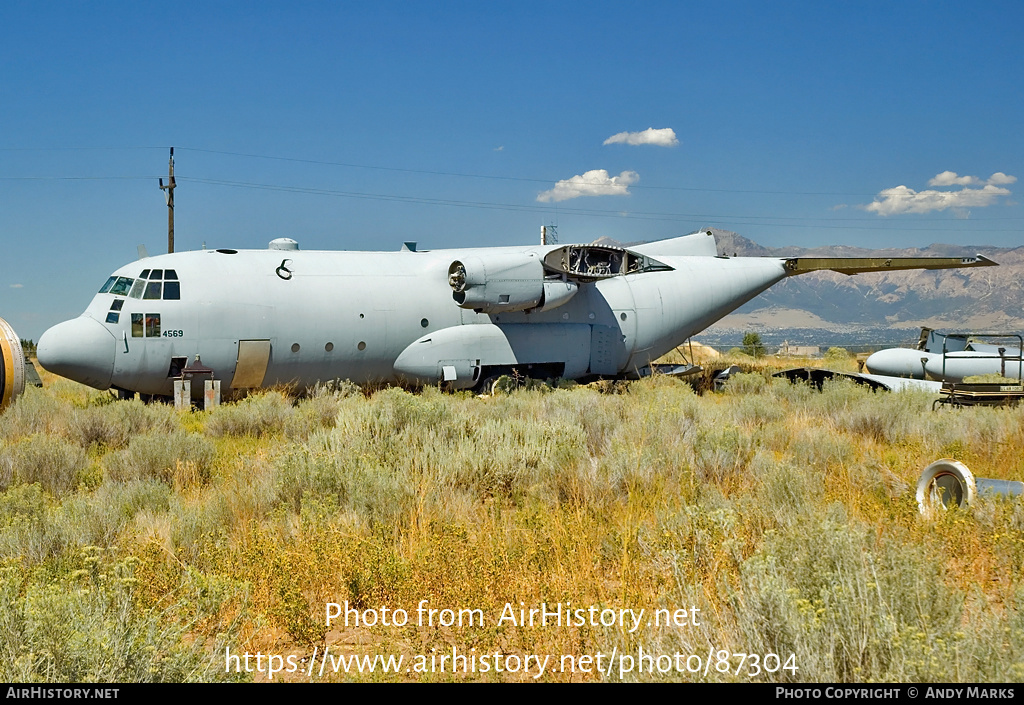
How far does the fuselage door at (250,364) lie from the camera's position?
44.9 ft

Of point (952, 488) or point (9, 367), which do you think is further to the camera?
point (9, 367)

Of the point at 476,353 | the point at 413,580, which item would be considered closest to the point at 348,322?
the point at 476,353

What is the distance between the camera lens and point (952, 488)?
6438 millimetres

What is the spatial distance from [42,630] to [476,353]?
12.4m

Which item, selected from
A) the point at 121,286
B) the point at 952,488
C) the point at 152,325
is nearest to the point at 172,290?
the point at 152,325

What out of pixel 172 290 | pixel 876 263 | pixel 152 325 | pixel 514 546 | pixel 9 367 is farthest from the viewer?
pixel 876 263

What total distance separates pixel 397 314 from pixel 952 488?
10.7m

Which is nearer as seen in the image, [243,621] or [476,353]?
[243,621]

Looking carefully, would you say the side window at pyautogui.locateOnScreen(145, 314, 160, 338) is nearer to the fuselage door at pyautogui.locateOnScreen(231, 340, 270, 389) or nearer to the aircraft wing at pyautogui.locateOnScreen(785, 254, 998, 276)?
the fuselage door at pyautogui.locateOnScreen(231, 340, 270, 389)

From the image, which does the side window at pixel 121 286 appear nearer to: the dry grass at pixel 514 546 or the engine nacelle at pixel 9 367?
the engine nacelle at pixel 9 367

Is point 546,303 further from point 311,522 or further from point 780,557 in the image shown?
point 780,557

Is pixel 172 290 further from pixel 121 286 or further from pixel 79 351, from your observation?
pixel 79 351

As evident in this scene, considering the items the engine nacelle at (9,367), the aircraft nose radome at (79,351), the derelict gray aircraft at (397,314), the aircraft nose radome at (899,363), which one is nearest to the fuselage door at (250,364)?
the derelict gray aircraft at (397,314)
